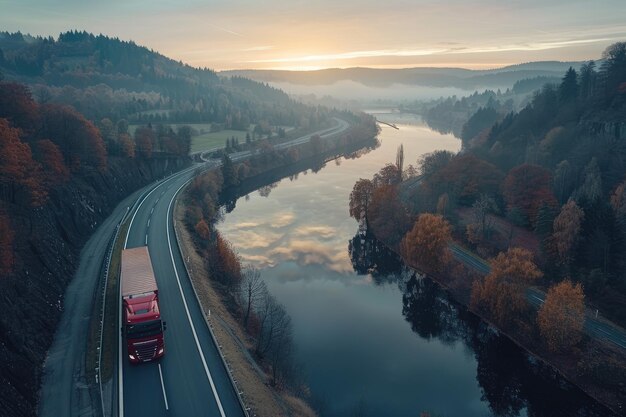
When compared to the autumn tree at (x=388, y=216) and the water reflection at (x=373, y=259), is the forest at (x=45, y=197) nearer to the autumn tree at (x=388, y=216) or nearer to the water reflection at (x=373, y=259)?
the water reflection at (x=373, y=259)

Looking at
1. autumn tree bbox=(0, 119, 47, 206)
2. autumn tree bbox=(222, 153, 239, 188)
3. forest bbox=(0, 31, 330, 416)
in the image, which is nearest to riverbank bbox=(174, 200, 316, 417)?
forest bbox=(0, 31, 330, 416)

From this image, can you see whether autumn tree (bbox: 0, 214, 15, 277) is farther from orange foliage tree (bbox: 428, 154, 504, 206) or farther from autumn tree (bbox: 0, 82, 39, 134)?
orange foliage tree (bbox: 428, 154, 504, 206)

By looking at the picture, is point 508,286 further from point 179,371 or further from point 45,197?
point 45,197

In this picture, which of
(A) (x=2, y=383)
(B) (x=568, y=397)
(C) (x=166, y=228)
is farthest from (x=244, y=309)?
(B) (x=568, y=397)

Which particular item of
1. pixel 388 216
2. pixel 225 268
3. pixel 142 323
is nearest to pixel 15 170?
pixel 225 268

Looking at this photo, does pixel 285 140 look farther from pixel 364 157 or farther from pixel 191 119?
pixel 191 119
